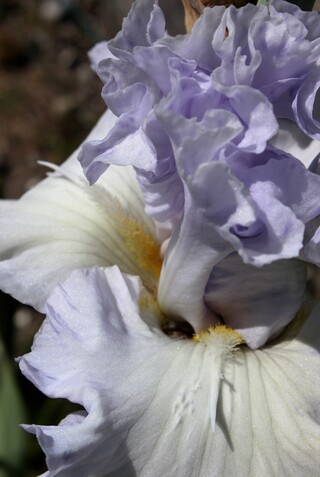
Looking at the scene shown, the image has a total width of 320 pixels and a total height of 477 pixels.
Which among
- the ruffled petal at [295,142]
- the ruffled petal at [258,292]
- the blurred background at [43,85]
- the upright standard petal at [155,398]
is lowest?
the blurred background at [43,85]

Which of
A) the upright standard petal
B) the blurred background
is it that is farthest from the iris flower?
the blurred background

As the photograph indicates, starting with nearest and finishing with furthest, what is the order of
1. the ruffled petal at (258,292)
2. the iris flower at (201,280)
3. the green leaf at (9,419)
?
1. the iris flower at (201,280)
2. the ruffled petal at (258,292)
3. the green leaf at (9,419)

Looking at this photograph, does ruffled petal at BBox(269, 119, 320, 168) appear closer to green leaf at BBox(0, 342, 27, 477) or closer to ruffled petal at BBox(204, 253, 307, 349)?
ruffled petal at BBox(204, 253, 307, 349)

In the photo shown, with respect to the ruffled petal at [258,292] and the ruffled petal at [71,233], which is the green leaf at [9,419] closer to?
the ruffled petal at [71,233]

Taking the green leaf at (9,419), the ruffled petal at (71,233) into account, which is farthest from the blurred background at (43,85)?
the ruffled petal at (71,233)

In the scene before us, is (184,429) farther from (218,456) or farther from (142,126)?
(142,126)

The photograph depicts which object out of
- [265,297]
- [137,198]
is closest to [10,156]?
[137,198]

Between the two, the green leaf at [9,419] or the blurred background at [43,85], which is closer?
the green leaf at [9,419]
